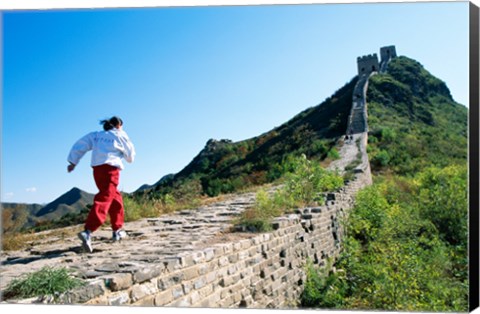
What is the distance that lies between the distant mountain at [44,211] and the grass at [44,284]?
2.86 metres

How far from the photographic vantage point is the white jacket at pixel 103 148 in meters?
4.73

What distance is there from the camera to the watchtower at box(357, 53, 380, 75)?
4266cm

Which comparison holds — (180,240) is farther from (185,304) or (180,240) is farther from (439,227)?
(439,227)

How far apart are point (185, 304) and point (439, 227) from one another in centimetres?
688

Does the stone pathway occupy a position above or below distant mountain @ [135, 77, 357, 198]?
below

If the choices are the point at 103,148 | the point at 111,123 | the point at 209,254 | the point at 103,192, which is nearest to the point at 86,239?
the point at 103,192

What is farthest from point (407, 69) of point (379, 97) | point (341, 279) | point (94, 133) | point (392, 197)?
point (94, 133)

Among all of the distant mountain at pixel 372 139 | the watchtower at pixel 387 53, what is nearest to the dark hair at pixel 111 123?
the distant mountain at pixel 372 139

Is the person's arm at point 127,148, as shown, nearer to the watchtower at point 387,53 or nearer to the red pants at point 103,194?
the red pants at point 103,194

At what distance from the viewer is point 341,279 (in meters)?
6.98

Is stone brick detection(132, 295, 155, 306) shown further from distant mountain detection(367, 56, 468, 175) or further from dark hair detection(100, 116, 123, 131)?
distant mountain detection(367, 56, 468, 175)

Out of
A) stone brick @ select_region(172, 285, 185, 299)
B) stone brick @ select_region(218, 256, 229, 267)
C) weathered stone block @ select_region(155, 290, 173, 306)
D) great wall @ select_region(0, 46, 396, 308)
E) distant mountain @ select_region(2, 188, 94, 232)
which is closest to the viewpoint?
great wall @ select_region(0, 46, 396, 308)

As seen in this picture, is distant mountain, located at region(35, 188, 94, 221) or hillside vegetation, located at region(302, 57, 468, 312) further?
distant mountain, located at region(35, 188, 94, 221)

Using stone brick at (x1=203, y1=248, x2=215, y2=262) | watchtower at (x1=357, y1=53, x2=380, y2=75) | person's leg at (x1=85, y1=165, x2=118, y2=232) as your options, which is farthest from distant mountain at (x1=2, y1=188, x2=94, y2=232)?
watchtower at (x1=357, y1=53, x2=380, y2=75)
